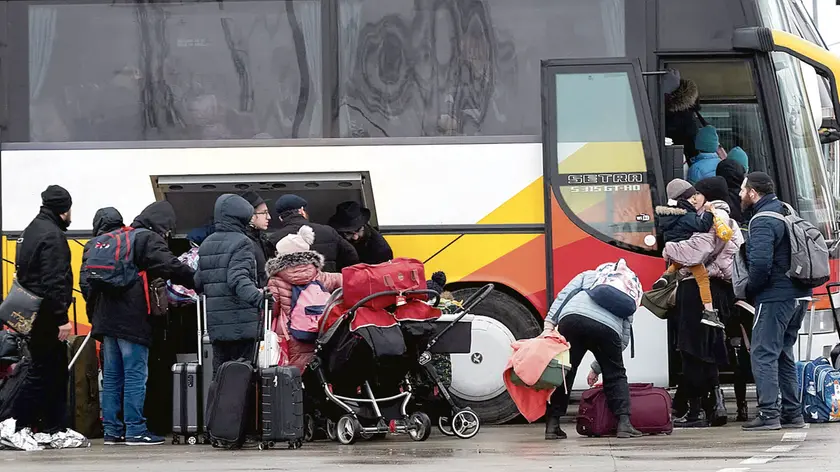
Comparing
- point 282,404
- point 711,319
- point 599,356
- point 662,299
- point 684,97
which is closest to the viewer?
point 282,404

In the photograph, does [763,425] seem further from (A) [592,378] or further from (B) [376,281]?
(B) [376,281]

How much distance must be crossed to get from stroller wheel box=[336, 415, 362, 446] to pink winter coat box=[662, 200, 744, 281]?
2810 mm

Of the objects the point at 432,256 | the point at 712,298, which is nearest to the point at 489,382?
the point at 432,256

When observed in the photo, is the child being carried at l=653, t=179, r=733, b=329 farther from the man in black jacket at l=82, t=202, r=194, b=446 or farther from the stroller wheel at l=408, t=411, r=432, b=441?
the man in black jacket at l=82, t=202, r=194, b=446

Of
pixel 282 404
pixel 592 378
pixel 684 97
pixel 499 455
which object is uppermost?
pixel 684 97

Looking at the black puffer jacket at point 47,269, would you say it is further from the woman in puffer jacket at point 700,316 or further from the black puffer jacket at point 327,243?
the woman in puffer jacket at point 700,316

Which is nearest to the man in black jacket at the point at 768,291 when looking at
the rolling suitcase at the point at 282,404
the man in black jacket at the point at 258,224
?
the rolling suitcase at the point at 282,404

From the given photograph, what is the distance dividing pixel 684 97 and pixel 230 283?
4.20 m

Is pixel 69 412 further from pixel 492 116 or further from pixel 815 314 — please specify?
pixel 815 314

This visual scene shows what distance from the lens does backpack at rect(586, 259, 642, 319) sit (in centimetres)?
1139

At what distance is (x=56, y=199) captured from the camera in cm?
1175

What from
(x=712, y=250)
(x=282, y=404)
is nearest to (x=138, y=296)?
(x=282, y=404)

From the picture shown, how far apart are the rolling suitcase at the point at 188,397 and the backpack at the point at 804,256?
4286 mm

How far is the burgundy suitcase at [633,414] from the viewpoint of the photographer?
11766 mm
